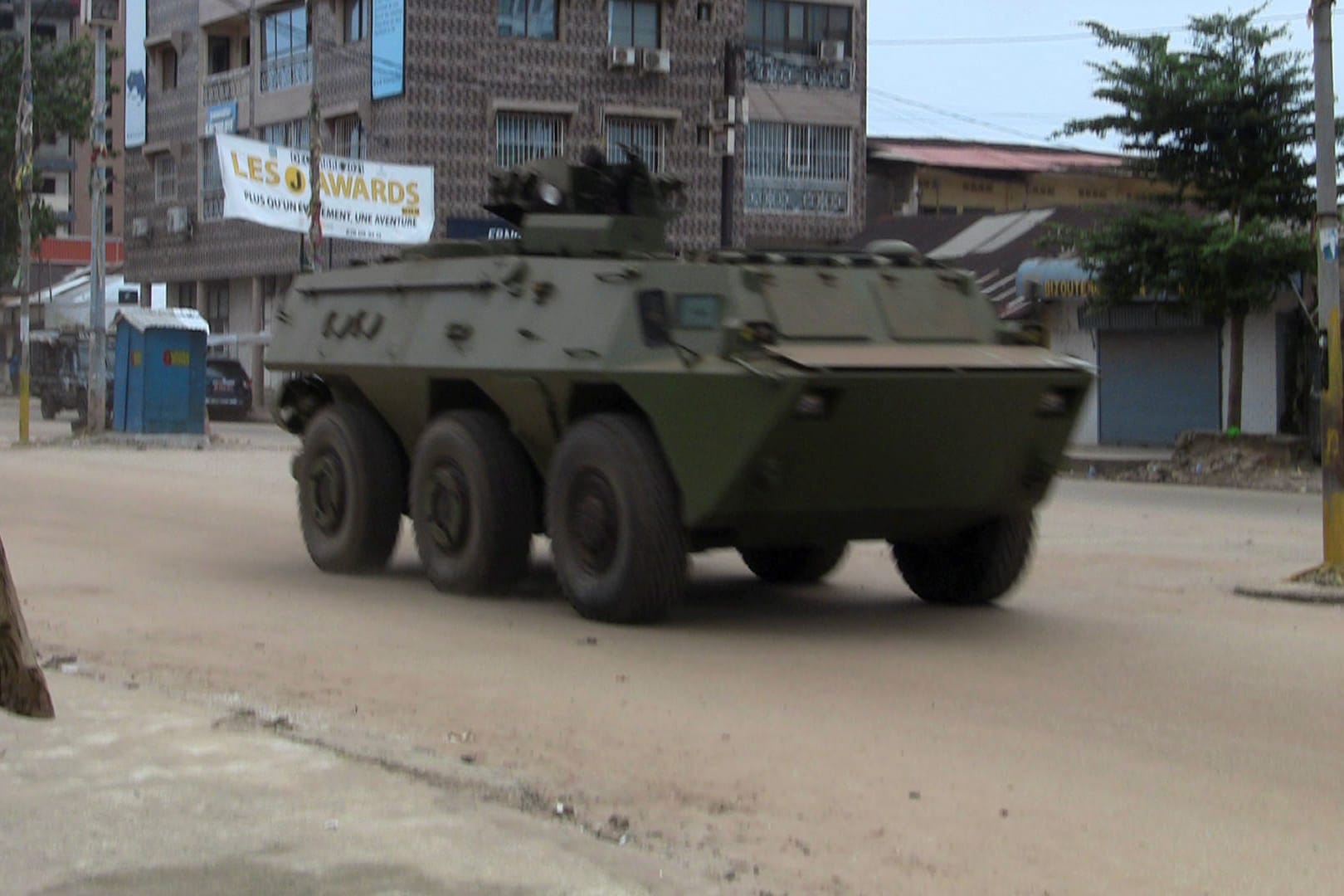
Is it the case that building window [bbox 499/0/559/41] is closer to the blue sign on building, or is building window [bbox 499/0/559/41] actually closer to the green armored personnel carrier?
the blue sign on building

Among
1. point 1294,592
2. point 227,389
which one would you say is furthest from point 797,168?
point 1294,592

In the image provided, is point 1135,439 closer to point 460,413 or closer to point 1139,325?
point 1139,325

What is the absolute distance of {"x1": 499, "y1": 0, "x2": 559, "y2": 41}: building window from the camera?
38.2m

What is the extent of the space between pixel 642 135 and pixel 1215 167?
58.6 ft

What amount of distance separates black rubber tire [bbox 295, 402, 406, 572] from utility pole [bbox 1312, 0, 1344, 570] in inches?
213

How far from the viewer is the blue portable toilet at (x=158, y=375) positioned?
2898 centimetres

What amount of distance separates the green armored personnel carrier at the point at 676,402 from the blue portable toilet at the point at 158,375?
18.3 metres

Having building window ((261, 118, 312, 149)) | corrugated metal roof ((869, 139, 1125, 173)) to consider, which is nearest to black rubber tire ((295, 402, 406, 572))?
building window ((261, 118, 312, 149))

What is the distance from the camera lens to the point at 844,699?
776 cm

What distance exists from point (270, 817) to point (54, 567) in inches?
273

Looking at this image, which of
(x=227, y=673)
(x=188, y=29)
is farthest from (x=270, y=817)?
(x=188, y=29)

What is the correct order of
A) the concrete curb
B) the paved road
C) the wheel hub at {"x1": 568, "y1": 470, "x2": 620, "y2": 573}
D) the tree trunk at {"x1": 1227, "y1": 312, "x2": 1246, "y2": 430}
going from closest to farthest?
1. the paved road
2. the wheel hub at {"x1": 568, "y1": 470, "x2": 620, "y2": 573}
3. the concrete curb
4. the tree trunk at {"x1": 1227, "y1": 312, "x2": 1246, "y2": 430}

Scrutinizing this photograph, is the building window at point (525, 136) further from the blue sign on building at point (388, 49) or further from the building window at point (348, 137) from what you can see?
the building window at point (348, 137)

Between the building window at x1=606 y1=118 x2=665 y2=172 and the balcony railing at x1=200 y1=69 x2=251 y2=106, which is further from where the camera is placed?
the balcony railing at x1=200 y1=69 x2=251 y2=106
